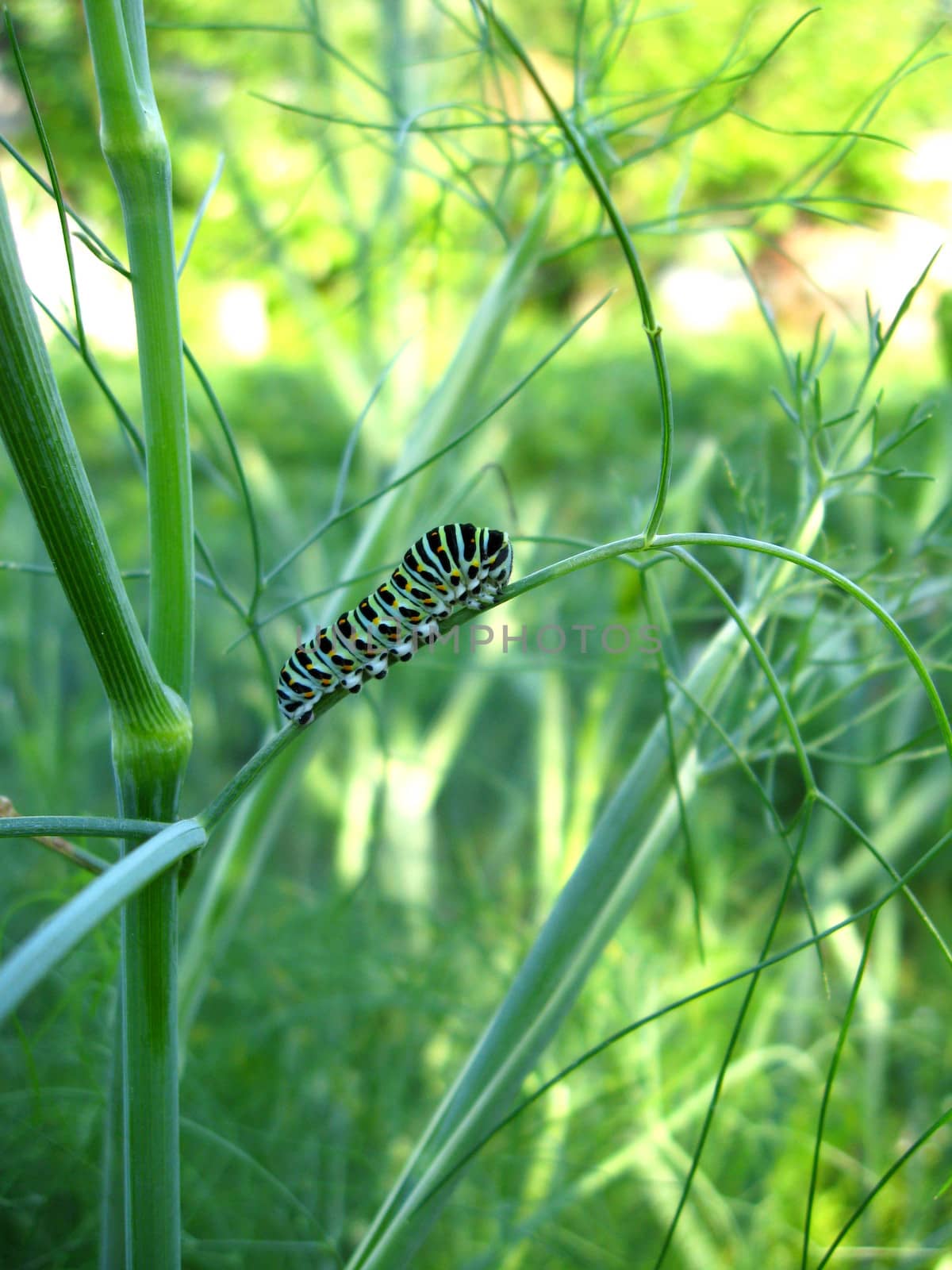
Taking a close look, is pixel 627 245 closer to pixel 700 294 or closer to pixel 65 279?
pixel 65 279

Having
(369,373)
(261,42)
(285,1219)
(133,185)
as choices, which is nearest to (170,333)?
(133,185)

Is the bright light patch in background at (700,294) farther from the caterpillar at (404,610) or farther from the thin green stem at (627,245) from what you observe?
the thin green stem at (627,245)

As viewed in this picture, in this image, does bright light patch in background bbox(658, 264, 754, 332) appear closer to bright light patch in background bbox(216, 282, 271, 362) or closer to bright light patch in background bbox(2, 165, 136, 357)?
bright light patch in background bbox(216, 282, 271, 362)

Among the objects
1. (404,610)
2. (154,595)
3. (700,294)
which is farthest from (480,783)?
(700,294)

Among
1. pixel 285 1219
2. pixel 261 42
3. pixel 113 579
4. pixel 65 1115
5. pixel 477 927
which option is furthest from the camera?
pixel 261 42

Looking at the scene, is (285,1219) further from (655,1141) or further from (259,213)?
(259,213)

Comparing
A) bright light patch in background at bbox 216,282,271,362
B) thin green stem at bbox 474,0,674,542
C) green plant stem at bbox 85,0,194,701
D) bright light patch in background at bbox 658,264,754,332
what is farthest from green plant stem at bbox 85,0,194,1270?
bright light patch in background at bbox 658,264,754,332

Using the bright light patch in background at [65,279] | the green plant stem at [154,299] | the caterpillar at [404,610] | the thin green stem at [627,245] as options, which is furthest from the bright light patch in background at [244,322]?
the thin green stem at [627,245]
